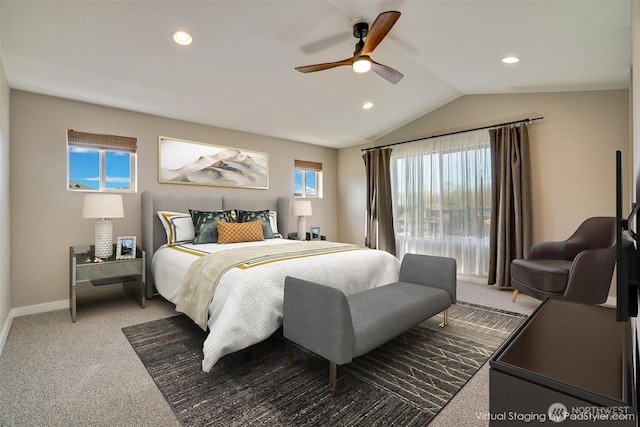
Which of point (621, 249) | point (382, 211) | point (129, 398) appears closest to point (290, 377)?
point (129, 398)

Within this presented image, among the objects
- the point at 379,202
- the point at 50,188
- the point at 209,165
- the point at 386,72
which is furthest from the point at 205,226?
the point at 379,202

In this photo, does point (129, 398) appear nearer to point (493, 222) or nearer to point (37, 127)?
point (37, 127)

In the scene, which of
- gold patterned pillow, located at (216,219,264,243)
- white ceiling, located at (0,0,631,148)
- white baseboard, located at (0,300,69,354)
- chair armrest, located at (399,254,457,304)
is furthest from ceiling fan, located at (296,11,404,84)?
white baseboard, located at (0,300,69,354)

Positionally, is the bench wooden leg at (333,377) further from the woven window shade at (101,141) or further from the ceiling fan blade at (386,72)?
the woven window shade at (101,141)

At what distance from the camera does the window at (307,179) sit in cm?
577

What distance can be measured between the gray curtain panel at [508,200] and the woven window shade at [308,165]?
9.92 feet

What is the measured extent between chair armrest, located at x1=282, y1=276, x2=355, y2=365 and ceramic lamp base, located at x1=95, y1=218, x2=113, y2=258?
234cm

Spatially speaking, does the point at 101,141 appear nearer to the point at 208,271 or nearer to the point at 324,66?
the point at 208,271

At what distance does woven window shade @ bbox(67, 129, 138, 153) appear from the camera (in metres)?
3.47

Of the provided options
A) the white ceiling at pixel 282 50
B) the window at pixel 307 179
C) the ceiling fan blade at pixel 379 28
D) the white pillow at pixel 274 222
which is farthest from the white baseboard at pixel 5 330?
the window at pixel 307 179

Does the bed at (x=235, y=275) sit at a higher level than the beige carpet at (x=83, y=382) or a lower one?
higher

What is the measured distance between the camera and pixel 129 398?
1.79m

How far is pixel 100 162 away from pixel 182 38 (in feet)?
6.77

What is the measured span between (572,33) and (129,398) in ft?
13.5
